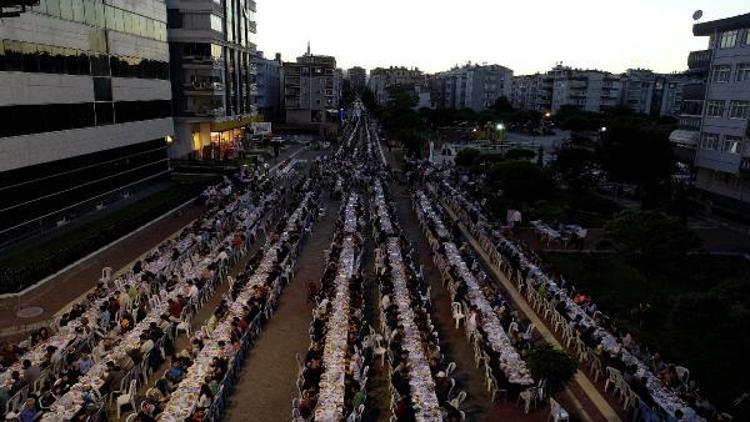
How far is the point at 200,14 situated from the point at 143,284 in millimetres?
38877

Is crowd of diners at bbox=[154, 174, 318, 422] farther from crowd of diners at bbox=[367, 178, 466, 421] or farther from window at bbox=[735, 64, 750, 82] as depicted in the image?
window at bbox=[735, 64, 750, 82]

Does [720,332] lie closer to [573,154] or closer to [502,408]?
[502,408]

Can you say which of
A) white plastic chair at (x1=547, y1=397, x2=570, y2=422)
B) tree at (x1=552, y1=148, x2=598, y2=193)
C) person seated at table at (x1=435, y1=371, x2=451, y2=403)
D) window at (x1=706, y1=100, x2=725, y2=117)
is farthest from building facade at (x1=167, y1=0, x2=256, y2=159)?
white plastic chair at (x1=547, y1=397, x2=570, y2=422)

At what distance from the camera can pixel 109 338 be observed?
14.6 meters

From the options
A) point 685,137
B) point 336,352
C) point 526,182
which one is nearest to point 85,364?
point 336,352

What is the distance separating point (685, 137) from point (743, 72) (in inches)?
285

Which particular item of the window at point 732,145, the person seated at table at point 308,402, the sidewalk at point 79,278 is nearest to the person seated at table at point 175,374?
the person seated at table at point 308,402

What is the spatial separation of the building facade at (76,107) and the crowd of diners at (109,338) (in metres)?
9.22

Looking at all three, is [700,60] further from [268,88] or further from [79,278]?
[268,88]

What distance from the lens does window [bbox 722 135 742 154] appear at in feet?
124

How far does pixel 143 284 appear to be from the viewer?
1858 cm

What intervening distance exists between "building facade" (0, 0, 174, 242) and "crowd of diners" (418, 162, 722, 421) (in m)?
22.4

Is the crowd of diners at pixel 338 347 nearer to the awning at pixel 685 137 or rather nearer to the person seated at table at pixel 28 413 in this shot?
the person seated at table at pixel 28 413

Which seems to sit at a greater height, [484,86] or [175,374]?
[484,86]
